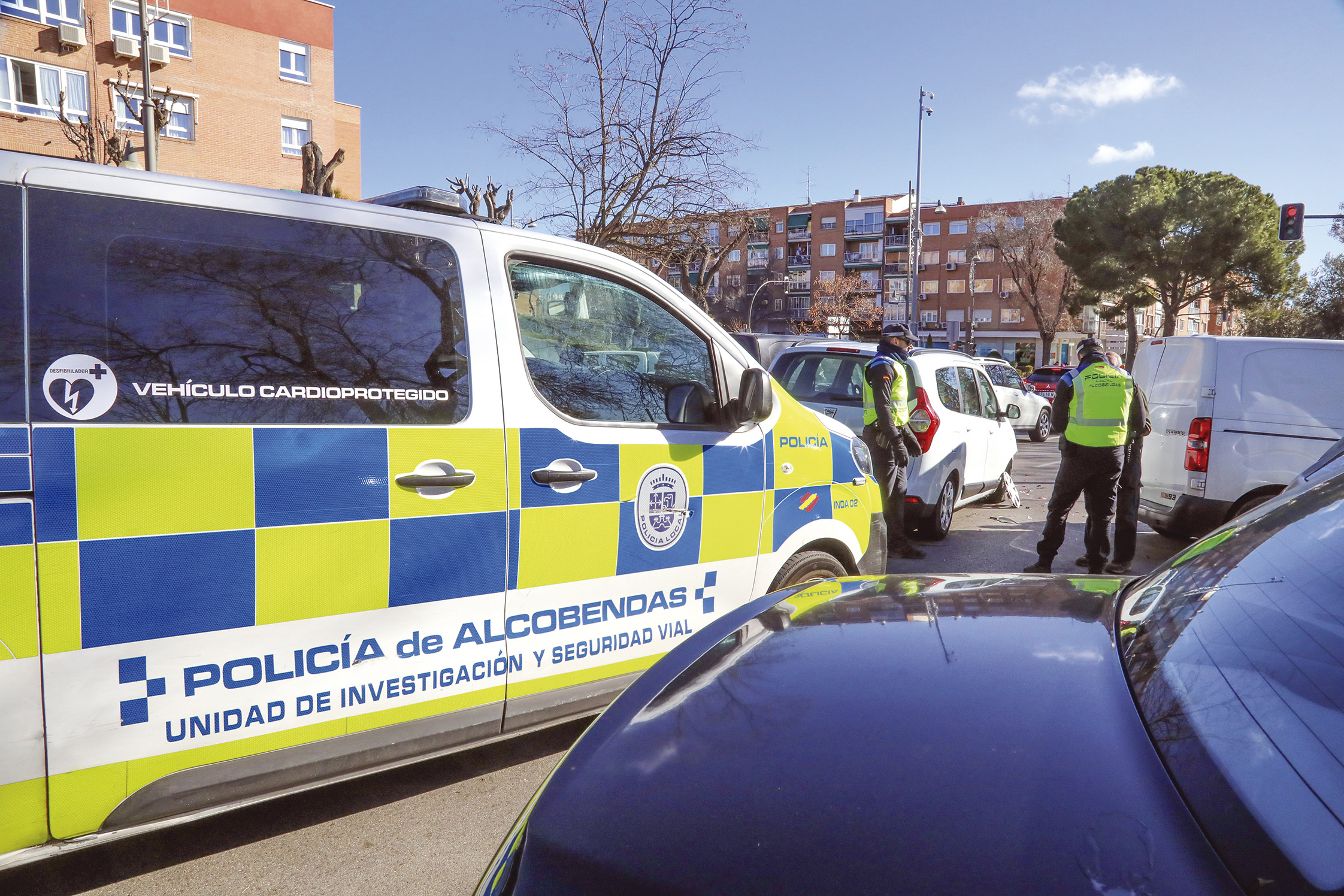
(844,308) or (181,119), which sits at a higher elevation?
(181,119)

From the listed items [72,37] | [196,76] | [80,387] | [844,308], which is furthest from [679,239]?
[844,308]

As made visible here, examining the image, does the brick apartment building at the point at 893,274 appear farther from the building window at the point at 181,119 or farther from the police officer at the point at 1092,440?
the police officer at the point at 1092,440

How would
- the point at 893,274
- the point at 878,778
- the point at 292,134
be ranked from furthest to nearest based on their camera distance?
the point at 893,274, the point at 292,134, the point at 878,778

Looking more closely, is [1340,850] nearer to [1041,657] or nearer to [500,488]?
[1041,657]

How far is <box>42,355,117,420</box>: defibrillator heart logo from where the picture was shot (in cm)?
191

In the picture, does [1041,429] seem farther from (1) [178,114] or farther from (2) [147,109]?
(1) [178,114]

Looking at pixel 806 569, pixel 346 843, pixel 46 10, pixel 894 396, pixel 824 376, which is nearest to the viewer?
pixel 346 843

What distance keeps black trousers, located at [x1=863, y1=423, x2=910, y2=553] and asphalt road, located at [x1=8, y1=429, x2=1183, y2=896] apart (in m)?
3.92

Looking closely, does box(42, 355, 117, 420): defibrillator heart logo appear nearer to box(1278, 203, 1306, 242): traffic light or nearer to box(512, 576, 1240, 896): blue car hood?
box(512, 576, 1240, 896): blue car hood

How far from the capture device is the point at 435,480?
2.46 metres

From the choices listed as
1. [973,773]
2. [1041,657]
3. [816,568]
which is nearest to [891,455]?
[816,568]

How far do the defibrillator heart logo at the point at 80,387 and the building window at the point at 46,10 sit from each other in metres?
30.1

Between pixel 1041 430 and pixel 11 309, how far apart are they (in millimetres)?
19035

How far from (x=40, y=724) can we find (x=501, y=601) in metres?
1.13
